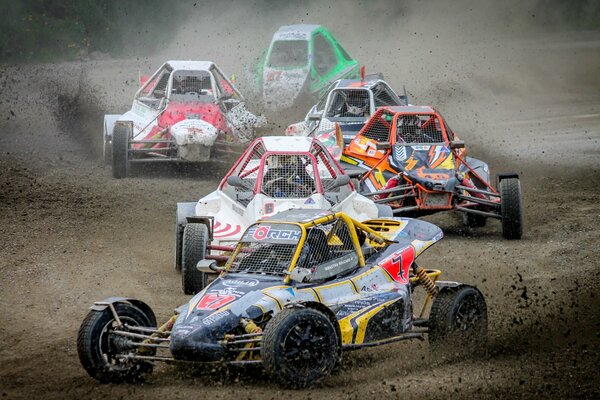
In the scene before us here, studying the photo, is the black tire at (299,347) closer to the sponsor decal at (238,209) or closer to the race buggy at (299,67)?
the sponsor decal at (238,209)

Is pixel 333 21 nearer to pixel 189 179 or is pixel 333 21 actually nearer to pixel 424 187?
pixel 189 179

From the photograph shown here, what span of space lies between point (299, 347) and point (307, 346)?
6 cm

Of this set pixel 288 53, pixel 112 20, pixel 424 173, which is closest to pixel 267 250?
pixel 424 173

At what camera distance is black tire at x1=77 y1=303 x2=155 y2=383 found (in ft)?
24.5

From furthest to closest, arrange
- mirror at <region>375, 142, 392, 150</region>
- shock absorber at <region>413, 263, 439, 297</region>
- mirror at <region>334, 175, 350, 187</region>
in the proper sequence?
mirror at <region>375, 142, 392, 150</region> < mirror at <region>334, 175, 350, 187</region> < shock absorber at <region>413, 263, 439, 297</region>

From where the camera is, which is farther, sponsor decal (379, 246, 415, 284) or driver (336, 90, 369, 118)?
driver (336, 90, 369, 118)

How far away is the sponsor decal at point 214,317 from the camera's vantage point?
7.34m

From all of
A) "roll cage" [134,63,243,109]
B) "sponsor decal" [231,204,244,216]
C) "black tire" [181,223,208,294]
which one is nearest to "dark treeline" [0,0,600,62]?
"roll cage" [134,63,243,109]

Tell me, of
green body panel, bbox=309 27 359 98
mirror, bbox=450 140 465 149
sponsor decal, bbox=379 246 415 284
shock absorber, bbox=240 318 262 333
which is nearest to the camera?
shock absorber, bbox=240 318 262 333

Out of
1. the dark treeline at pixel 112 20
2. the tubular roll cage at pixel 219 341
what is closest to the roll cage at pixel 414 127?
the tubular roll cage at pixel 219 341

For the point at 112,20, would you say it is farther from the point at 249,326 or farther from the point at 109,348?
the point at 249,326

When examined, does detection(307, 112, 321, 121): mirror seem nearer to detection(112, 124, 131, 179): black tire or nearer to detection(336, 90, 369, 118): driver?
detection(336, 90, 369, 118): driver

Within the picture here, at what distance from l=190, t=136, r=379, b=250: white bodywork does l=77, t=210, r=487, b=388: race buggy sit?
226cm

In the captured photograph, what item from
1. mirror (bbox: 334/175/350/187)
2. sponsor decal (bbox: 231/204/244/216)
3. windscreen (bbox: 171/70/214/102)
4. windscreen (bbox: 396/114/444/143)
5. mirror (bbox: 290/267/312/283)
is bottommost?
mirror (bbox: 290/267/312/283)
